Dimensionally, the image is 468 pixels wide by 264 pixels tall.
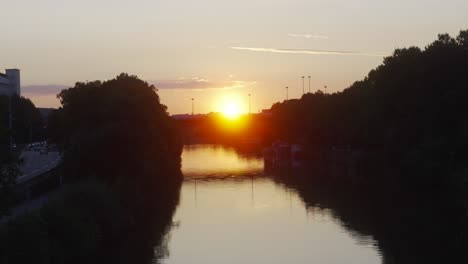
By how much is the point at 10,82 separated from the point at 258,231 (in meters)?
89.2

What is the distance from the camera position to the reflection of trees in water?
2692 cm

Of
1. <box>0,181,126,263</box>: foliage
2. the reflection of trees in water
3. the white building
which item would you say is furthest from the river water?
the white building

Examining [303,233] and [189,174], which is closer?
[303,233]

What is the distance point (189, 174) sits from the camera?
2458 inches

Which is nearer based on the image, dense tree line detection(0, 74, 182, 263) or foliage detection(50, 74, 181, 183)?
dense tree line detection(0, 74, 182, 263)

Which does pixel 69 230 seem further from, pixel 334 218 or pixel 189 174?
pixel 189 174

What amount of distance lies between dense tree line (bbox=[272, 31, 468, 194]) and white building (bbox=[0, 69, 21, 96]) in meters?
55.9

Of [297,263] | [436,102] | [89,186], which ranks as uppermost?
[436,102]

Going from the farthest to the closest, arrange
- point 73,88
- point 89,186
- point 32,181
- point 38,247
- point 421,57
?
point 421,57 → point 73,88 → point 32,181 → point 89,186 → point 38,247

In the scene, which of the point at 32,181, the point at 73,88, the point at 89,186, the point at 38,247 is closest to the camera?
the point at 38,247

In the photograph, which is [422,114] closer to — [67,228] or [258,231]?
[258,231]

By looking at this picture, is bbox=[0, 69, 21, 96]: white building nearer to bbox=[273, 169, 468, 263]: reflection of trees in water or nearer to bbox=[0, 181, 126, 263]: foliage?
bbox=[273, 169, 468, 263]: reflection of trees in water

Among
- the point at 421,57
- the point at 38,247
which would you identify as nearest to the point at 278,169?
the point at 421,57

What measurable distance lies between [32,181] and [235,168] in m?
30.0
